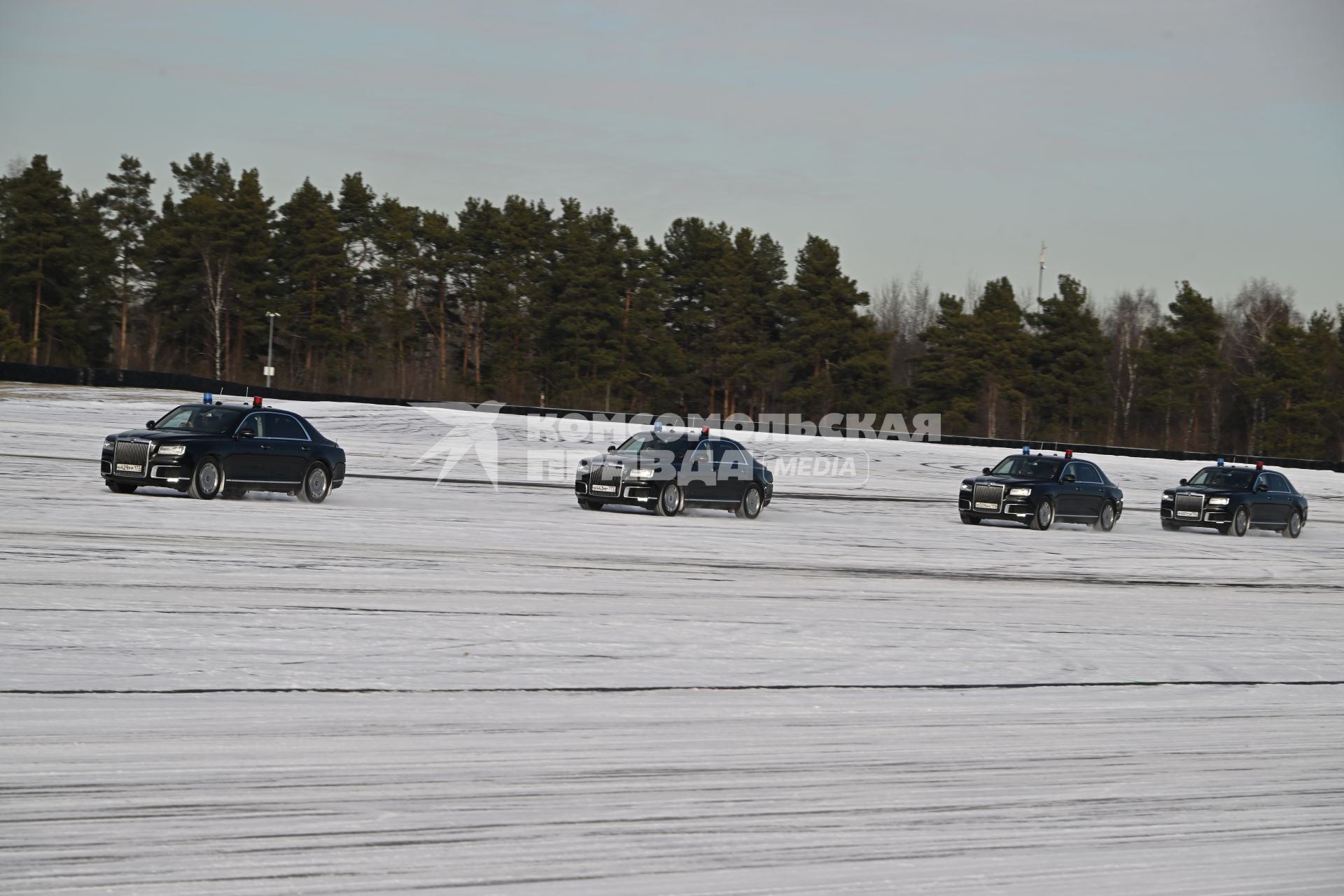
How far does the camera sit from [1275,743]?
25.7ft

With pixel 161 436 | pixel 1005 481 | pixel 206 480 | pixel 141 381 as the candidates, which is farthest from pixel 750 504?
pixel 141 381

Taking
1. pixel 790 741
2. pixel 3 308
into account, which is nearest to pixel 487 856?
pixel 790 741

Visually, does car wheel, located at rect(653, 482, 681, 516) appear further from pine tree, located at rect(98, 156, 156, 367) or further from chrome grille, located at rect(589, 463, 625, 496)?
pine tree, located at rect(98, 156, 156, 367)

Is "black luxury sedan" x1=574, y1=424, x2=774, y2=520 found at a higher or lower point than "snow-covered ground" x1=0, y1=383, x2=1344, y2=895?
higher

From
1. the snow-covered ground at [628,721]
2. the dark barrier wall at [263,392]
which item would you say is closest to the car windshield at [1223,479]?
the snow-covered ground at [628,721]

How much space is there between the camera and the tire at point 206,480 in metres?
19.2

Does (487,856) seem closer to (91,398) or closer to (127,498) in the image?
(127,498)

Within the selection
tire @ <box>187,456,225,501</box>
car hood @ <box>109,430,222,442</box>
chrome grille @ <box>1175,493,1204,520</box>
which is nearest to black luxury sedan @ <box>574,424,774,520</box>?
tire @ <box>187,456,225,501</box>

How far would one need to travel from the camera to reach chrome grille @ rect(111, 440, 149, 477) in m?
19.0

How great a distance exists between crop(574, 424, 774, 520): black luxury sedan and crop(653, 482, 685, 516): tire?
0.01 m

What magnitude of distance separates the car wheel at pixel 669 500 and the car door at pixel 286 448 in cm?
598

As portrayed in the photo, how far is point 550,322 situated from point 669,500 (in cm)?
5919

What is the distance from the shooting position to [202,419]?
1981cm

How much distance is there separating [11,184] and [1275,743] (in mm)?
88304
